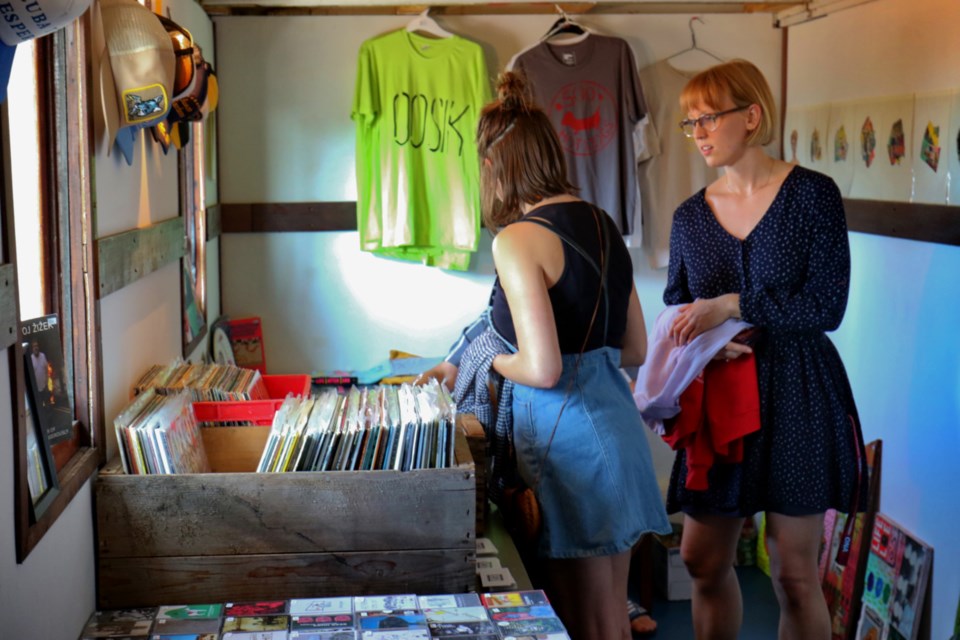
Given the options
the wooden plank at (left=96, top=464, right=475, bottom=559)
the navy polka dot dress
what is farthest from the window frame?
the navy polka dot dress

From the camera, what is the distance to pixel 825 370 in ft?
8.06

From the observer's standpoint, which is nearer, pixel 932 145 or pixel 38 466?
pixel 38 466

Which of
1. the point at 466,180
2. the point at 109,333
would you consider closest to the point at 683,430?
the point at 109,333

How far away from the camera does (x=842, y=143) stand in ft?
12.6

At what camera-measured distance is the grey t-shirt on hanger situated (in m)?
4.27

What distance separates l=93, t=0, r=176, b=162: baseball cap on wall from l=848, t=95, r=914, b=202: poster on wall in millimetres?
2341

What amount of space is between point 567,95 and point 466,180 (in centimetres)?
53

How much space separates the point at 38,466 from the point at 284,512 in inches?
18.6

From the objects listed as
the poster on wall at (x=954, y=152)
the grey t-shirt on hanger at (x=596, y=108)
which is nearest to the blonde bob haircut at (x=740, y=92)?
the poster on wall at (x=954, y=152)

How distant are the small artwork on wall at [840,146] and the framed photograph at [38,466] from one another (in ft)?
9.93

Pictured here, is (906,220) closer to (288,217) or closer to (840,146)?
(840,146)

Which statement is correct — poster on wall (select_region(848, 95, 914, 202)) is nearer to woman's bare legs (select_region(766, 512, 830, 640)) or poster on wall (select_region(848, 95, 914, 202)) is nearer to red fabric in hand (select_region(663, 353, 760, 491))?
red fabric in hand (select_region(663, 353, 760, 491))

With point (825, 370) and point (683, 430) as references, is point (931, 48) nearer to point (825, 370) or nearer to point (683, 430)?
point (825, 370)

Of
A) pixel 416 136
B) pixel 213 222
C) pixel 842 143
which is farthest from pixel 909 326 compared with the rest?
pixel 213 222
